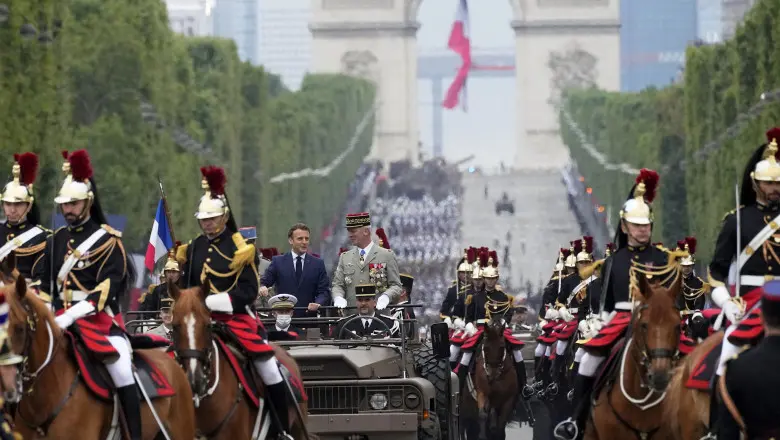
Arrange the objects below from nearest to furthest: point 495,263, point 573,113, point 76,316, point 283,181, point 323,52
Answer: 1. point 76,316
2. point 495,263
3. point 283,181
4. point 573,113
5. point 323,52

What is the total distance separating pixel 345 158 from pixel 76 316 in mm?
94092

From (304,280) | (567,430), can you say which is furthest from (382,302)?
(567,430)

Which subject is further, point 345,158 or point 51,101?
point 345,158

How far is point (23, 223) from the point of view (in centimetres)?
1388

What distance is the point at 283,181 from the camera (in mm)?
79312

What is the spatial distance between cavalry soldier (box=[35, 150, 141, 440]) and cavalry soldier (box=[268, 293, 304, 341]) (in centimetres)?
338

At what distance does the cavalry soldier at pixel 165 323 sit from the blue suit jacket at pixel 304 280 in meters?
0.89

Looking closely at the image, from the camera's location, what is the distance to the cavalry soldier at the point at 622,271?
14508 mm

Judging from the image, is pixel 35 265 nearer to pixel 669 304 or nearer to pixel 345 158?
pixel 669 304

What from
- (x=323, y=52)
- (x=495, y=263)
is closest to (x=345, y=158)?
(x=323, y=52)

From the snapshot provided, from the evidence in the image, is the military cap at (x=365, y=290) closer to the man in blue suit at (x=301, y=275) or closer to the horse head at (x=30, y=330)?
the man in blue suit at (x=301, y=275)

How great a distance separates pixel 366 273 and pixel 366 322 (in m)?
1.49

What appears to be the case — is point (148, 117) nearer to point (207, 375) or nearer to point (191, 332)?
point (207, 375)

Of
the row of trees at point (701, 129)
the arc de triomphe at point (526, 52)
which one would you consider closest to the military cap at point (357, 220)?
the row of trees at point (701, 129)
